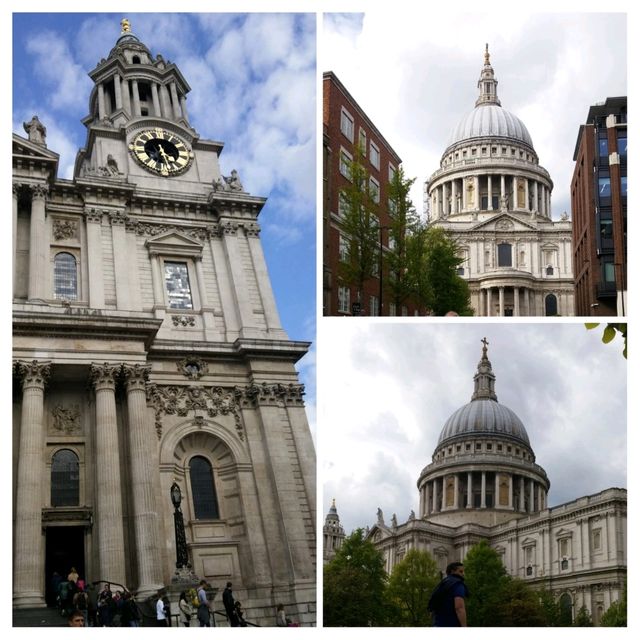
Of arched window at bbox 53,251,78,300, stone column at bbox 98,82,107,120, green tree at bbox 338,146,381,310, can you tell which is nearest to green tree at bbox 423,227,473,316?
green tree at bbox 338,146,381,310

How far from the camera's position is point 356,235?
4078 centimetres

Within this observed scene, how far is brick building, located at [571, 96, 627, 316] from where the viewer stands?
2712 inches

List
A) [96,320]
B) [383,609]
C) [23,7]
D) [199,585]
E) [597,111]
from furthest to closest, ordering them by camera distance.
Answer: [597,111] < [383,609] < [96,320] < [199,585] < [23,7]

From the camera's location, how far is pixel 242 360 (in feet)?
156

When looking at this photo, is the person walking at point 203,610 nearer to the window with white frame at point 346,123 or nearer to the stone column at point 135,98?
the window with white frame at point 346,123

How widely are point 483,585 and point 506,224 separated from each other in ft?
187

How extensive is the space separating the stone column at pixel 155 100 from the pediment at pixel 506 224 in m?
63.5

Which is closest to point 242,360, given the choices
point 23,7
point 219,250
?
point 219,250

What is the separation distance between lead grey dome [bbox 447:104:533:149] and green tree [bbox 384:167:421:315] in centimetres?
9269

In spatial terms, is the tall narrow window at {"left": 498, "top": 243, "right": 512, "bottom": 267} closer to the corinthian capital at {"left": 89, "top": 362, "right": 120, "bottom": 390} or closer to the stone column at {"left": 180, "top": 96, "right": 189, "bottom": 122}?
the stone column at {"left": 180, "top": 96, "right": 189, "bottom": 122}

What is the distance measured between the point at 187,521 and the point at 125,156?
21.0 metres

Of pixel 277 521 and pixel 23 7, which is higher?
pixel 23 7

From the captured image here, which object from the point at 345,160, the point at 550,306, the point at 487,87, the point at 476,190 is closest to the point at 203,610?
the point at 345,160
